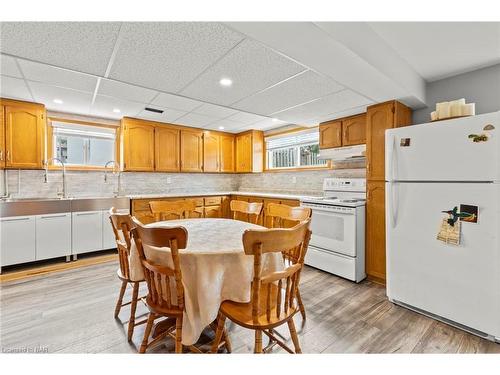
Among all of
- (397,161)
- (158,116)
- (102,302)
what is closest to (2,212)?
(102,302)

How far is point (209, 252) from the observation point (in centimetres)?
138

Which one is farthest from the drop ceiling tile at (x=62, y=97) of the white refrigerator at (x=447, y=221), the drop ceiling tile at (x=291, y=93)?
the white refrigerator at (x=447, y=221)

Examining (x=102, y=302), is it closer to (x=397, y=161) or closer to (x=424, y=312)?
(x=424, y=312)

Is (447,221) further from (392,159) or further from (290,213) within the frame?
(290,213)

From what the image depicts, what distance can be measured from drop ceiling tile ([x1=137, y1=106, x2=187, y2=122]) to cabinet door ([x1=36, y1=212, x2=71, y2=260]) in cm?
183

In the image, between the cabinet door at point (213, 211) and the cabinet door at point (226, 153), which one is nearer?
the cabinet door at point (213, 211)

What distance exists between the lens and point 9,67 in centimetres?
217

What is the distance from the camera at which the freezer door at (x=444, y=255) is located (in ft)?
5.64

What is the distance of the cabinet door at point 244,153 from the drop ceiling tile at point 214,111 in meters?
Result: 1.22

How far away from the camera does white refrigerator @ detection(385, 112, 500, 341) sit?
5.64ft

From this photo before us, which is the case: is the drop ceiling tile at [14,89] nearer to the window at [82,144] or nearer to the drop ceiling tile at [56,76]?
the drop ceiling tile at [56,76]

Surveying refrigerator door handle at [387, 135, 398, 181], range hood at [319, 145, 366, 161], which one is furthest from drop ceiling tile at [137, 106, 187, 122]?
refrigerator door handle at [387, 135, 398, 181]

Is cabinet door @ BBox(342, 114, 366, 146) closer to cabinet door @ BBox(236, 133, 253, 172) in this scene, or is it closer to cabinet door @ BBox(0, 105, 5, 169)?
cabinet door @ BBox(236, 133, 253, 172)

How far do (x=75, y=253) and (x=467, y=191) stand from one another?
4.49 metres
